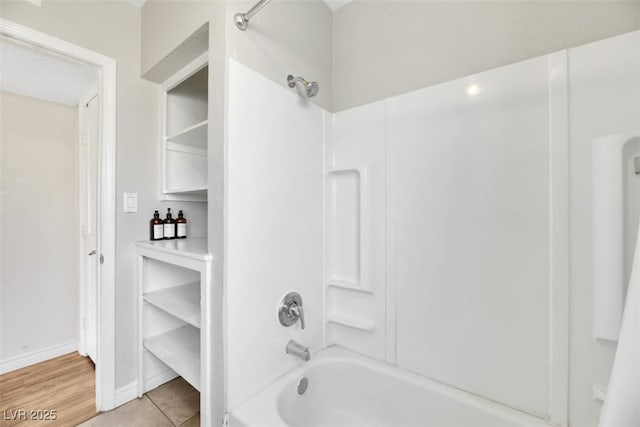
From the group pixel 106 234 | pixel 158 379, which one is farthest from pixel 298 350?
pixel 106 234

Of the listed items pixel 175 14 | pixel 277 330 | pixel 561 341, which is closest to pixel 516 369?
pixel 561 341

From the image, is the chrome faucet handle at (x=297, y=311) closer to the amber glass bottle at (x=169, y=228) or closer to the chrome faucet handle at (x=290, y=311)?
the chrome faucet handle at (x=290, y=311)

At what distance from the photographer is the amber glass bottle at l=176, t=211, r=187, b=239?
1.72 metres

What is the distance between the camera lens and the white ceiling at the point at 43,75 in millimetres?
1521

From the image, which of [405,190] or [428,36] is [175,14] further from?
[405,190]

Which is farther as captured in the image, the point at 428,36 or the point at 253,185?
the point at 428,36

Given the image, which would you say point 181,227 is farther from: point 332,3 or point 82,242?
point 332,3

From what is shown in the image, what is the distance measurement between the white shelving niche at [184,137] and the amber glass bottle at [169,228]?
14 cm

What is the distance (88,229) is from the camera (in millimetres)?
1979

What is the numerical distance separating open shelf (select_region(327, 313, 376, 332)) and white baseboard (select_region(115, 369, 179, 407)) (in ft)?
3.78

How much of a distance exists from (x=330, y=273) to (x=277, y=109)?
3.00 ft

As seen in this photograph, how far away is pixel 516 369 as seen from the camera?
3.27 feet

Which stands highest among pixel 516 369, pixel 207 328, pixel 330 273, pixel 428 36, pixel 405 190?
pixel 428 36

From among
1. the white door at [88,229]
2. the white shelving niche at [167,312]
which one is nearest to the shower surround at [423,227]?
the white shelving niche at [167,312]
